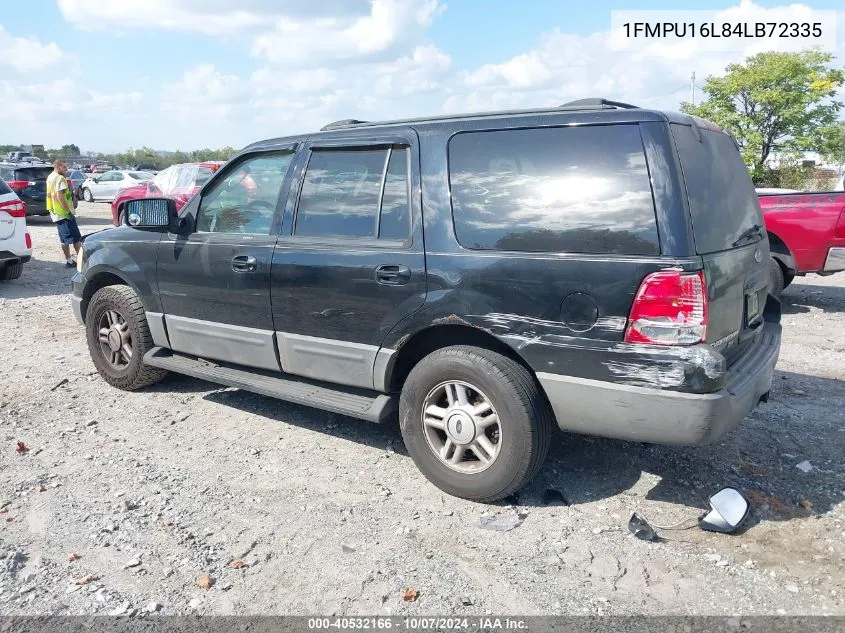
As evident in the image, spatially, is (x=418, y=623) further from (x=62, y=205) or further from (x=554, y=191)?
(x=62, y=205)

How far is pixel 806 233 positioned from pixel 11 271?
10.9 metres

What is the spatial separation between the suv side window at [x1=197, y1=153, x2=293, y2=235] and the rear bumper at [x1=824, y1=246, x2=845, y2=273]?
6709 mm

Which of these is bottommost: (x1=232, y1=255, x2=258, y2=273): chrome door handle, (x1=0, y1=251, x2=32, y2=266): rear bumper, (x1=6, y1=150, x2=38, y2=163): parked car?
(x1=0, y1=251, x2=32, y2=266): rear bumper

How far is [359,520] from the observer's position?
3643 millimetres

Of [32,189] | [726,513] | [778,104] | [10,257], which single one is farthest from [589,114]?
[778,104]

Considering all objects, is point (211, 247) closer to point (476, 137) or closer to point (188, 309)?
point (188, 309)

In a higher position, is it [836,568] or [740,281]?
[740,281]

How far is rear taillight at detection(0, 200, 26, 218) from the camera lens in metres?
A: 9.84

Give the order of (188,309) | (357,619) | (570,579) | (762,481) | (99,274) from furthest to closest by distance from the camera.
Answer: (99,274) → (188,309) → (762,481) → (570,579) → (357,619)

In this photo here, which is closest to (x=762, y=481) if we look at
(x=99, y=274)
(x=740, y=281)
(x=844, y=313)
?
(x=740, y=281)

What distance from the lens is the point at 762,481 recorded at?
398 cm

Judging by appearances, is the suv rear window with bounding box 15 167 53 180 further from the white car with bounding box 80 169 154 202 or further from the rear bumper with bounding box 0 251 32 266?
the rear bumper with bounding box 0 251 32 266

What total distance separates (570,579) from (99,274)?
4406 millimetres

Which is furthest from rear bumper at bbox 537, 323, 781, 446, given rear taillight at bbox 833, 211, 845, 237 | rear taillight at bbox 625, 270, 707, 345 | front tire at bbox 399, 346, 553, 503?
rear taillight at bbox 833, 211, 845, 237
